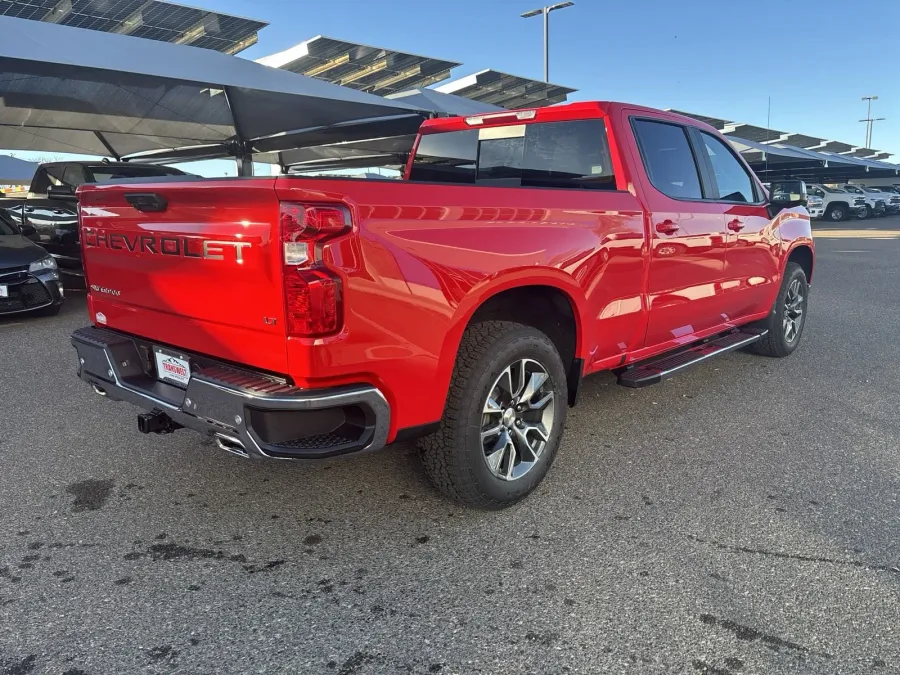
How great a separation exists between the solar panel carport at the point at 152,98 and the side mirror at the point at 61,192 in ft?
5.83

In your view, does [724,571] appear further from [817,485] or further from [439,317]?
[439,317]

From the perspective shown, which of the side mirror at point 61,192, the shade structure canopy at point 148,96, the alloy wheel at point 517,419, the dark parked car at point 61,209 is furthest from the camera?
the shade structure canopy at point 148,96

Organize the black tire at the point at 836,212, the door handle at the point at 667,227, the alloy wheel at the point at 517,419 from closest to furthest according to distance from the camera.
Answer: the alloy wheel at the point at 517,419 → the door handle at the point at 667,227 → the black tire at the point at 836,212

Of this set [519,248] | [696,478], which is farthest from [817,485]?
[519,248]

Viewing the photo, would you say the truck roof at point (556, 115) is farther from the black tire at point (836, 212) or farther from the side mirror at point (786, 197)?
the black tire at point (836, 212)

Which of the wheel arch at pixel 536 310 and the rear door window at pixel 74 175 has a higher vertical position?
the rear door window at pixel 74 175

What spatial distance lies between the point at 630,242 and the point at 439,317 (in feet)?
4.77

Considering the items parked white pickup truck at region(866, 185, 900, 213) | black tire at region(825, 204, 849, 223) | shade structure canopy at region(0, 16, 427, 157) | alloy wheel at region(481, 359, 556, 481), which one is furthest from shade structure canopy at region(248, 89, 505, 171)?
parked white pickup truck at region(866, 185, 900, 213)

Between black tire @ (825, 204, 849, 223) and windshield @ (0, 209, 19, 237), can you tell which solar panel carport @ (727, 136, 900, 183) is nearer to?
black tire @ (825, 204, 849, 223)

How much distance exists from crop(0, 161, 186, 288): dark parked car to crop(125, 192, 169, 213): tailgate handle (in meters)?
7.32

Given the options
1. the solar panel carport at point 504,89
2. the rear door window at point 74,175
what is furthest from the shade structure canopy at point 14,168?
the rear door window at point 74,175

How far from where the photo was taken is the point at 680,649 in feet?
7.07

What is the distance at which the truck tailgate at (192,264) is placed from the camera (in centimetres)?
234

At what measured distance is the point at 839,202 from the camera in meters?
31.8
